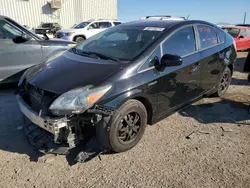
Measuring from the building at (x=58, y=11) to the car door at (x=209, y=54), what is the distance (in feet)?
77.4

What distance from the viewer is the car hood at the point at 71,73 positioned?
106 inches

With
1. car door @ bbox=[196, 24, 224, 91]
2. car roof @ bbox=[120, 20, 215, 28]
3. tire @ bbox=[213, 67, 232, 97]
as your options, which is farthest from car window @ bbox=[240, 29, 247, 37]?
car roof @ bbox=[120, 20, 215, 28]

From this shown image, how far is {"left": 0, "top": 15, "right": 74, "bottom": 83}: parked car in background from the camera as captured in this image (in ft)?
16.0

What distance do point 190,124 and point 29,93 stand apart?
2.53 meters

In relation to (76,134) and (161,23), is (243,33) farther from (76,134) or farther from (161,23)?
(76,134)

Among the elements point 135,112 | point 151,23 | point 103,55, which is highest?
point 151,23

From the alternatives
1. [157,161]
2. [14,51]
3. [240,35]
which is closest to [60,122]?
[157,161]

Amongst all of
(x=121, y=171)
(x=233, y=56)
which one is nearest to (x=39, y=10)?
(x=233, y=56)

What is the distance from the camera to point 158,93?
3172mm

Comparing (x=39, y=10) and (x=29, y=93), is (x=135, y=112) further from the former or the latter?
(x=39, y=10)

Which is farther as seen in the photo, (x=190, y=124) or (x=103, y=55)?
(x=190, y=124)

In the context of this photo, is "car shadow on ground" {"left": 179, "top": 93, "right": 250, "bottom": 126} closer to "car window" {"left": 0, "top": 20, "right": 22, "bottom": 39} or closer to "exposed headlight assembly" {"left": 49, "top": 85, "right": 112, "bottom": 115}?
"exposed headlight assembly" {"left": 49, "top": 85, "right": 112, "bottom": 115}

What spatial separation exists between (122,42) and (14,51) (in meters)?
2.69

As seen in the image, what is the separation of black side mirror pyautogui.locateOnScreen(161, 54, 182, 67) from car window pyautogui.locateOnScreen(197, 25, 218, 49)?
3.92 feet
